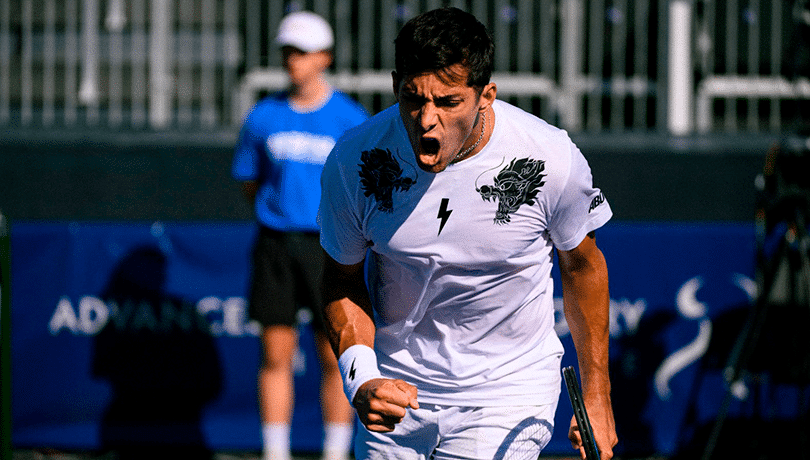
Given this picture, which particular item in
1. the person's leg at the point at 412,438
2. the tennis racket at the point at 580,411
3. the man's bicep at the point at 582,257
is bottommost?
the person's leg at the point at 412,438

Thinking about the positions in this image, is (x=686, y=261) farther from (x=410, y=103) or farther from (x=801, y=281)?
(x=410, y=103)

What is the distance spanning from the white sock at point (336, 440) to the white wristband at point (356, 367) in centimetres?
241

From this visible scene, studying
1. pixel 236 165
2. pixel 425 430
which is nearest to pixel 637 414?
pixel 236 165

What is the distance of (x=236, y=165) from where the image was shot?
517 centimetres

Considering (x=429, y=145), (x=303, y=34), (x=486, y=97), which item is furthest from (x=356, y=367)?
(x=303, y=34)

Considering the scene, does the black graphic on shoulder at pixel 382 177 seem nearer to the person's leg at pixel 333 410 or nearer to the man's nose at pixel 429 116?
the man's nose at pixel 429 116

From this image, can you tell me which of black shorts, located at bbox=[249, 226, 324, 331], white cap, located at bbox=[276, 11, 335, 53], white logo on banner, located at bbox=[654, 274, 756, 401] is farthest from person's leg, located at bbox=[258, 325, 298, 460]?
white logo on banner, located at bbox=[654, 274, 756, 401]

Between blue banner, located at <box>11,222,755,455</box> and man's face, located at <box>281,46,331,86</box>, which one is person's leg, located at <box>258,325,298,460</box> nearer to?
blue banner, located at <box>11,222,755,455</box>

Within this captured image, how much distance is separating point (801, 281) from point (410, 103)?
12.6ft

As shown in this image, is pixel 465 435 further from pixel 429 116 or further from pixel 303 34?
pixel 303 34

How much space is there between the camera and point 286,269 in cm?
502

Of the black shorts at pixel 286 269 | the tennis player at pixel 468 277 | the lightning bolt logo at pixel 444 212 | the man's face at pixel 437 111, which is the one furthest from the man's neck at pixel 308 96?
the man's face at pixel 437 111

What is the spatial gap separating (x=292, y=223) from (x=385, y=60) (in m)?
2.93

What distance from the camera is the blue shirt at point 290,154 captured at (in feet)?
16.3
